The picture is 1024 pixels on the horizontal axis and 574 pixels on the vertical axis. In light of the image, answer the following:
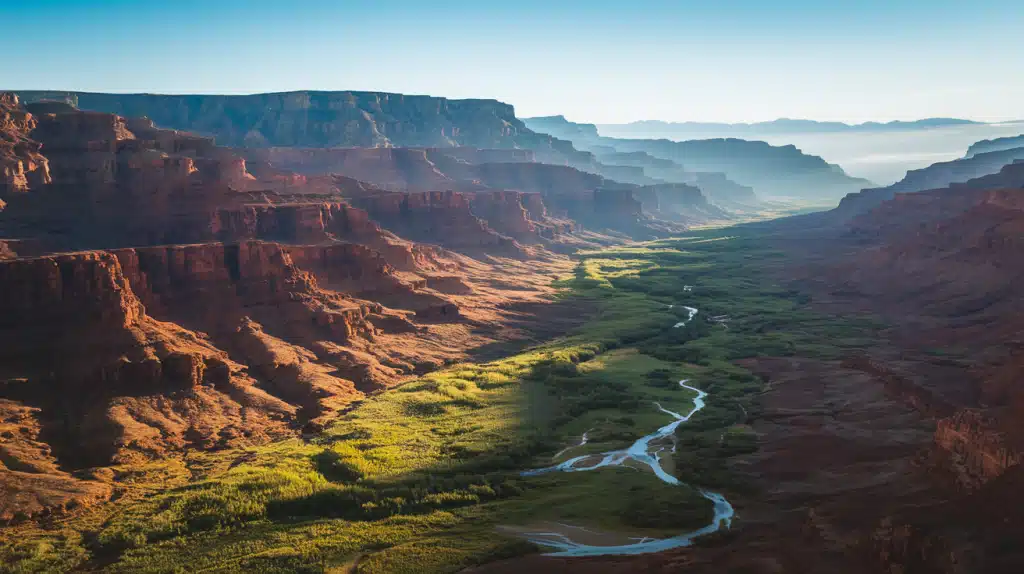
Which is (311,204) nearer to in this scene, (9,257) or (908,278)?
(9,257)

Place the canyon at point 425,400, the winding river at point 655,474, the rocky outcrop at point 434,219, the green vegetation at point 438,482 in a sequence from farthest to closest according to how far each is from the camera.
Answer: the rocky outcrop at point 434,219
the winding river at point 655,474
the canyon at point 425,400
the green vegetation at point 438,482

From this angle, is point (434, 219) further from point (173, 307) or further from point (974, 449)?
point (974, 449)

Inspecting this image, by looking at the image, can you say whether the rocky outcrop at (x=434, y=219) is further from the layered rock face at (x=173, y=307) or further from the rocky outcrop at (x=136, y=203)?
the rocky outcrop at (x=136, y=203)

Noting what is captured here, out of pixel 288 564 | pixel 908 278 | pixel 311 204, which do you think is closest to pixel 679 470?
pixel 288 564

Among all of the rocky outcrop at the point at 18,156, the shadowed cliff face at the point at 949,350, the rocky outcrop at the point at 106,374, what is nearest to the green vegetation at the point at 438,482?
the rocky outcrop at the point at 106,374

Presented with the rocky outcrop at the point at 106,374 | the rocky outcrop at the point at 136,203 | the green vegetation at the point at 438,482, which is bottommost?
the green vegetation at the point at 438,482

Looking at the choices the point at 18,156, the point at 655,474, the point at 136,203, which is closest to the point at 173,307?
the point at 136,203
